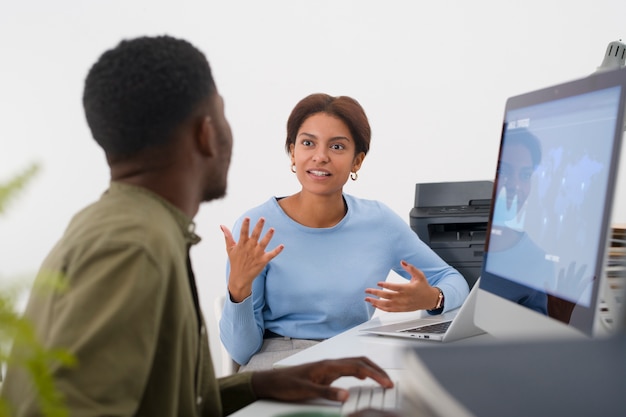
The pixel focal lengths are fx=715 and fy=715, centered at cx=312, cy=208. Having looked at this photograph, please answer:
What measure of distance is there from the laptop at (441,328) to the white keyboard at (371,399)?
0.39 metres

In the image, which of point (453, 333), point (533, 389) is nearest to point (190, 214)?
point (533, 389)

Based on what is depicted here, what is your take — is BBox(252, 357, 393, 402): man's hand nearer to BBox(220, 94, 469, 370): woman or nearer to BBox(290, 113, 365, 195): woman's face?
BBox(220, 94, 469, 370): woman

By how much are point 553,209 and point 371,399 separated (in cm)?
45

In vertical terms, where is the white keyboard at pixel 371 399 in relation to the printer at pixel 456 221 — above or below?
below

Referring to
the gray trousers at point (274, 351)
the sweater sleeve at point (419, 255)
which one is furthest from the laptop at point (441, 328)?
the sweater sleeve at point (419, 255)

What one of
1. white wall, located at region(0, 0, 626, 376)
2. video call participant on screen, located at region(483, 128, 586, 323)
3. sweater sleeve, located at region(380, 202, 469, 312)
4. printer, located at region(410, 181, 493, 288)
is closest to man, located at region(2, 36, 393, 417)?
video call participant on screen, located at region(483, 128, 586, 323)

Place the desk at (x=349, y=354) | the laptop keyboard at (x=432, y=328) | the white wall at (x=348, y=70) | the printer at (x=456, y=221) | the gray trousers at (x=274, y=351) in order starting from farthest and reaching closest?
the white wall at (x=348, y=70) < the printer at (x=456, y=221) < the gray trousers at (x=274, y=351) < the laptop keyboard at (x=432, y=328) < the desk at (x=349, y=354)

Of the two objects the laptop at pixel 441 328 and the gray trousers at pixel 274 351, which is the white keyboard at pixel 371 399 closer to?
the laptop at pixel 441 328

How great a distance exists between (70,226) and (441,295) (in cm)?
124

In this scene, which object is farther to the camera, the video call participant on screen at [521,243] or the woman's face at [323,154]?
the woman's face at [323,154]

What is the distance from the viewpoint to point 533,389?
54cm

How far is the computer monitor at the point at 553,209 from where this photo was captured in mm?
1101

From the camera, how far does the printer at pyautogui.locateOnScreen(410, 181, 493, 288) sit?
2430mm

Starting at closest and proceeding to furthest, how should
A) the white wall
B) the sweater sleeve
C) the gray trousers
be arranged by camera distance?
the gray trousers
the sweater sleeve
the white wall
